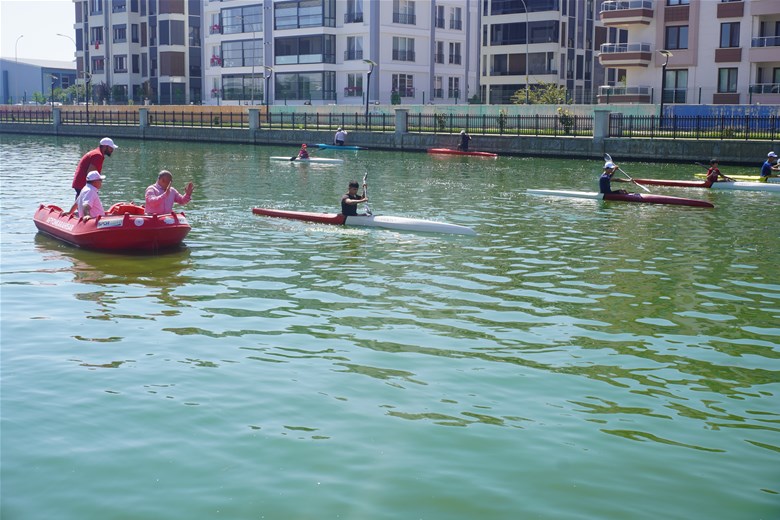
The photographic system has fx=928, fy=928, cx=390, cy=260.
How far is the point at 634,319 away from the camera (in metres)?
13.2

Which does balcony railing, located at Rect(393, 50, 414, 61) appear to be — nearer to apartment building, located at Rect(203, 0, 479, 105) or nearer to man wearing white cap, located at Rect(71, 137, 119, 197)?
apartment building, located at Rect(203, 0, 479, 105)

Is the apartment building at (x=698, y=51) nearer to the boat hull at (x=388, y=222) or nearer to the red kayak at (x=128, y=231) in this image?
the boat hull at (x=388, y=222)

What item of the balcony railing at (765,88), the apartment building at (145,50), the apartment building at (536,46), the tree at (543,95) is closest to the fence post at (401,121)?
the tree at (543,95)

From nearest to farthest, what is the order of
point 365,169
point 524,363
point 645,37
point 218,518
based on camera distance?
1. point 218,518
2. point 524,363
3. point 365,169
4. point 645,37

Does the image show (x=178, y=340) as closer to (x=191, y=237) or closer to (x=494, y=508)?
(x=494, y=508)

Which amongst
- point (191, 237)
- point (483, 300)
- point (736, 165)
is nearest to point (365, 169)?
point (736, 165)

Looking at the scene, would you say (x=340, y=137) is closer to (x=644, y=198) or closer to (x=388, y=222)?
(x=644, y=198)

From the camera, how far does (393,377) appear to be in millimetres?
10328

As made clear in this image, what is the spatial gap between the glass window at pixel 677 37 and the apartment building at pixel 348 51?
22.3m

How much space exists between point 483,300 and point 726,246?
8151 millimetres

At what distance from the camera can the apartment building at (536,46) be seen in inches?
3088

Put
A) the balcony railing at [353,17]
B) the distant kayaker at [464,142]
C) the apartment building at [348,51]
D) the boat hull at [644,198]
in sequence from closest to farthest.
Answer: the boat hull at [644,198] < the distant kayaker at [464,142] < the apartment building at [348,51] < the balcony railing at [353,17]

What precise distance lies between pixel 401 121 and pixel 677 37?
20.2 meters

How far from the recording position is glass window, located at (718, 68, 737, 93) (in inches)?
2341
